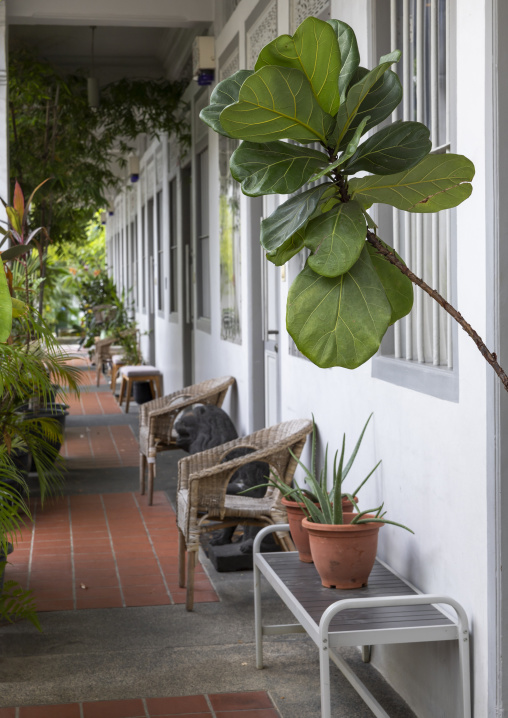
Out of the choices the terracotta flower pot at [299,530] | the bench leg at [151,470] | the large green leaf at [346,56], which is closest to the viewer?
the large green leaf at [346,56]

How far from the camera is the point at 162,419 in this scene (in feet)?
19.9

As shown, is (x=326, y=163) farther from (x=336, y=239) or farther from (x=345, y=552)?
(x=345, y=552)

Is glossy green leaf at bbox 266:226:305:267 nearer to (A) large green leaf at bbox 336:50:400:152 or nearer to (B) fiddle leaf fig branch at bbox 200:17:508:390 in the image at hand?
(B) fiddle leaf fig branch at bbox 200:17:508:390

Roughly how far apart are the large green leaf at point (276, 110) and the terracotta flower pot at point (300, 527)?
2162 millimetres

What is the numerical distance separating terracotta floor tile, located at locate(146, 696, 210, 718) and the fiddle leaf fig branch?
2.09 metres

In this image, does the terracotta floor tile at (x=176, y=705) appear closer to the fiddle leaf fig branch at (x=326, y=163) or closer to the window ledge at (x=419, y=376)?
the window ledge at (x=419, y=376)

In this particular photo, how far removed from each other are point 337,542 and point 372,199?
1.67 metres

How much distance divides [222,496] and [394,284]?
2.67 m

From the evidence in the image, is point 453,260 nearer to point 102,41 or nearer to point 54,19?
point 54,19

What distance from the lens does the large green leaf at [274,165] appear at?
134 cm

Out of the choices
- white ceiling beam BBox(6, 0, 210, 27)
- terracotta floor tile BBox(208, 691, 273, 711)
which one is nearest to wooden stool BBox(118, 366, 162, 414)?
white ceiling beam BBox(6, 0, 210, 27)

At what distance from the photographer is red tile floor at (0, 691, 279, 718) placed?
9.78ft

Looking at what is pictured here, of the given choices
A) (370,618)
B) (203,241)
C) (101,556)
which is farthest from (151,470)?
(370,618)


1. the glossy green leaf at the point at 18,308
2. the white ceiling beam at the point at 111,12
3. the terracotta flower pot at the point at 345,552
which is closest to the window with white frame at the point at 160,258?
the white ceiling beam at the point at 111,12
